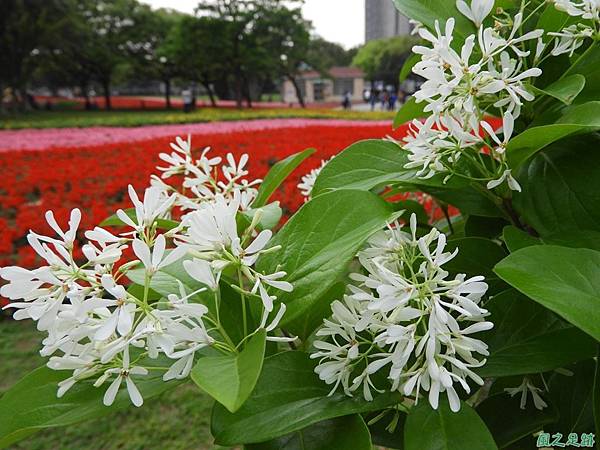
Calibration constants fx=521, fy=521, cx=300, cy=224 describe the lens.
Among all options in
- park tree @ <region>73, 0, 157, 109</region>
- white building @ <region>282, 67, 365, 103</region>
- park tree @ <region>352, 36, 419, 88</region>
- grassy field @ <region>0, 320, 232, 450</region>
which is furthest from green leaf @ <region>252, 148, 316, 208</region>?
white building @ <region>282, 67, 365, 103</region>

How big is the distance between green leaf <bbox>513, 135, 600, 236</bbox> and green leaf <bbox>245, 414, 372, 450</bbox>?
313 millimetres

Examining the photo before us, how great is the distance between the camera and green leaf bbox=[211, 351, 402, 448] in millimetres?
478

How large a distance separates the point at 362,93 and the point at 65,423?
135 ft

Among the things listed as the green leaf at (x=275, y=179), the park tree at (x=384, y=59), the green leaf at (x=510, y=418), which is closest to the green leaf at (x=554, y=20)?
the green leaf at (x=275, y=179)

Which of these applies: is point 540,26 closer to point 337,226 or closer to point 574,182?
point 574,182

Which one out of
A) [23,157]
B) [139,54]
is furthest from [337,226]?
[139,54]

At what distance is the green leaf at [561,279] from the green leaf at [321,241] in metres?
0.12

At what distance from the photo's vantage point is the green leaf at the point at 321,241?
1.64 feet

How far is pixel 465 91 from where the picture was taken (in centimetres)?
52

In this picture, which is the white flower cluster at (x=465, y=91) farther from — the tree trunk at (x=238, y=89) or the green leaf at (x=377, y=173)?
the tree trunk at (x=238, y=89)

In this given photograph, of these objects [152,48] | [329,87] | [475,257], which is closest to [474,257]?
[475,257]

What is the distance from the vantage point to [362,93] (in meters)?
40.1

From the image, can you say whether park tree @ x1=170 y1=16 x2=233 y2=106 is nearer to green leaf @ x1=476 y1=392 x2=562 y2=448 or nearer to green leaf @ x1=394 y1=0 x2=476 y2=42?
green leaf @ x1=394 y1=0 x2=476 y2=42
